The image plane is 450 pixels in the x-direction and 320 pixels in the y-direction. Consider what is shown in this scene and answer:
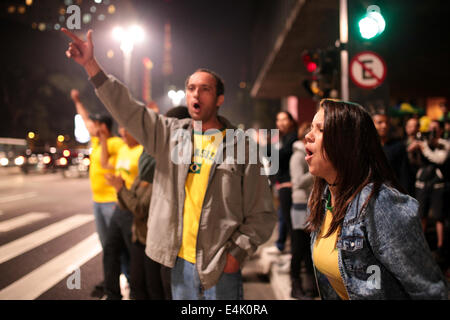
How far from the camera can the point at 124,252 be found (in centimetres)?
317

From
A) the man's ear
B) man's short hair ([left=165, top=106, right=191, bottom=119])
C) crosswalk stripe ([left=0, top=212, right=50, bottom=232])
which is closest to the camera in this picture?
crosswalk stripe ([left=0, top=212, right=50, bottom=232])

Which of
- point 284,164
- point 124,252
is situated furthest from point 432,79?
point 124,252

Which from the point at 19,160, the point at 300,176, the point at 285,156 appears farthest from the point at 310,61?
the point at 19,160

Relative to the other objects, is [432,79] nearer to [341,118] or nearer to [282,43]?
[282,43]

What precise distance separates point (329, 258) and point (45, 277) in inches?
51.5

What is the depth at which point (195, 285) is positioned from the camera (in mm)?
1879

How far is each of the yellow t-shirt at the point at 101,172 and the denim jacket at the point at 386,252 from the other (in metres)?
2.70

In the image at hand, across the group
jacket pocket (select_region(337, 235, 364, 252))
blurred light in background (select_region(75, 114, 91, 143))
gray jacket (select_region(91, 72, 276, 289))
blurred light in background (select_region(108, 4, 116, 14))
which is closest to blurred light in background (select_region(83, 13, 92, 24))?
blurred light in background (select_region(108, 4, 116, 14))

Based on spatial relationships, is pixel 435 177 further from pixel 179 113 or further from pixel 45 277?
pixel 45 277

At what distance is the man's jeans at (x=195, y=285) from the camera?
1.88 metres

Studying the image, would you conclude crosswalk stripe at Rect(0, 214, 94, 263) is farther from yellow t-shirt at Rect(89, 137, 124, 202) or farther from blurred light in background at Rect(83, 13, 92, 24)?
yellow t-shirt at Rect(89, 137, 124, 202)

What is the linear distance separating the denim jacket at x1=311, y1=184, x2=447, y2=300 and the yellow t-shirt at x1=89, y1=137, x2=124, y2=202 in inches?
106

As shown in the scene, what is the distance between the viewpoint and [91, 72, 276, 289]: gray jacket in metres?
1.86

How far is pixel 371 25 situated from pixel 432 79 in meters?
17.7
